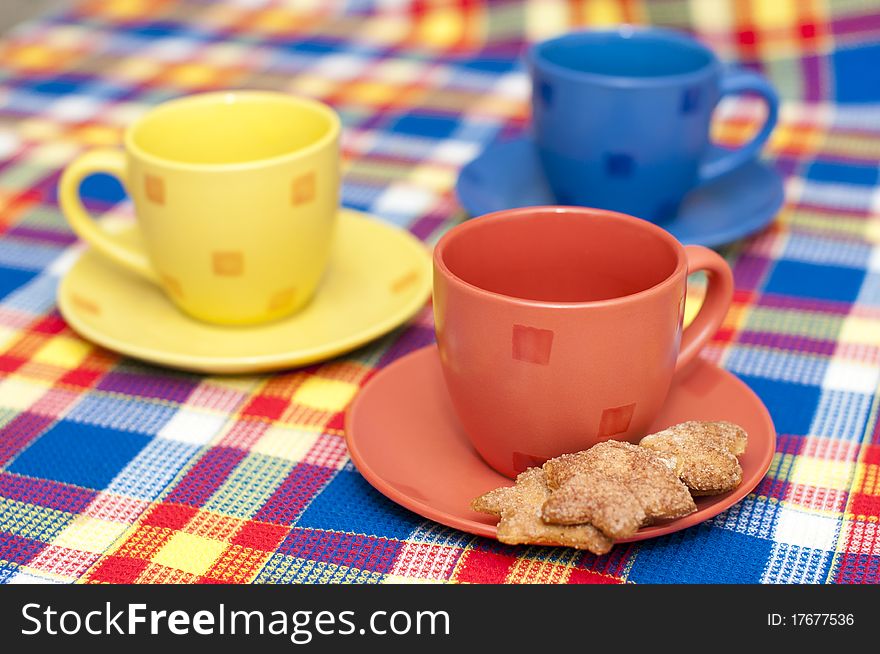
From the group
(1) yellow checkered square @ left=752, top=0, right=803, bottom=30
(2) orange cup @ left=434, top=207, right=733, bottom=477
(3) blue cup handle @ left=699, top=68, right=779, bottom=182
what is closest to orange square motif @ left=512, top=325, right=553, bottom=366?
(2) orange cup @ left=434, top=207, right=733, bottom=477

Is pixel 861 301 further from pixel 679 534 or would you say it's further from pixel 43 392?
pixel 43 392

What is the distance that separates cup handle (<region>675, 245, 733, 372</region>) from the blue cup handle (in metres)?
0.34

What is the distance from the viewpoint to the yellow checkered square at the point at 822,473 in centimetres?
70

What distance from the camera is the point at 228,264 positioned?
0.85m

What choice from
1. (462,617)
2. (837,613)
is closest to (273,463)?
(462,617)

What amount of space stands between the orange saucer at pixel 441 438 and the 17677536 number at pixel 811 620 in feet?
0.21

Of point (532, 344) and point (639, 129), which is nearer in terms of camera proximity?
point (532, 344)

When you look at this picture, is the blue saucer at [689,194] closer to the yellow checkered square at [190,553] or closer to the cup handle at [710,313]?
the cup handle at [710,313]

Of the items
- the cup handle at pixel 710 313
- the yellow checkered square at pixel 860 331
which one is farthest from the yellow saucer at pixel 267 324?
the yellow checkered square at pixel 860 331

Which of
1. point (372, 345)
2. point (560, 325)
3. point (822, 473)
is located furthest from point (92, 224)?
point (822, 473)

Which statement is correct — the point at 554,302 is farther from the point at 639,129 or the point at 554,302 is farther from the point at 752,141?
the point at 752,141

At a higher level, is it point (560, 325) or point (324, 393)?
point (560, 325)

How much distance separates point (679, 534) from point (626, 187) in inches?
17.5

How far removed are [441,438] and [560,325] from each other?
152 mm
